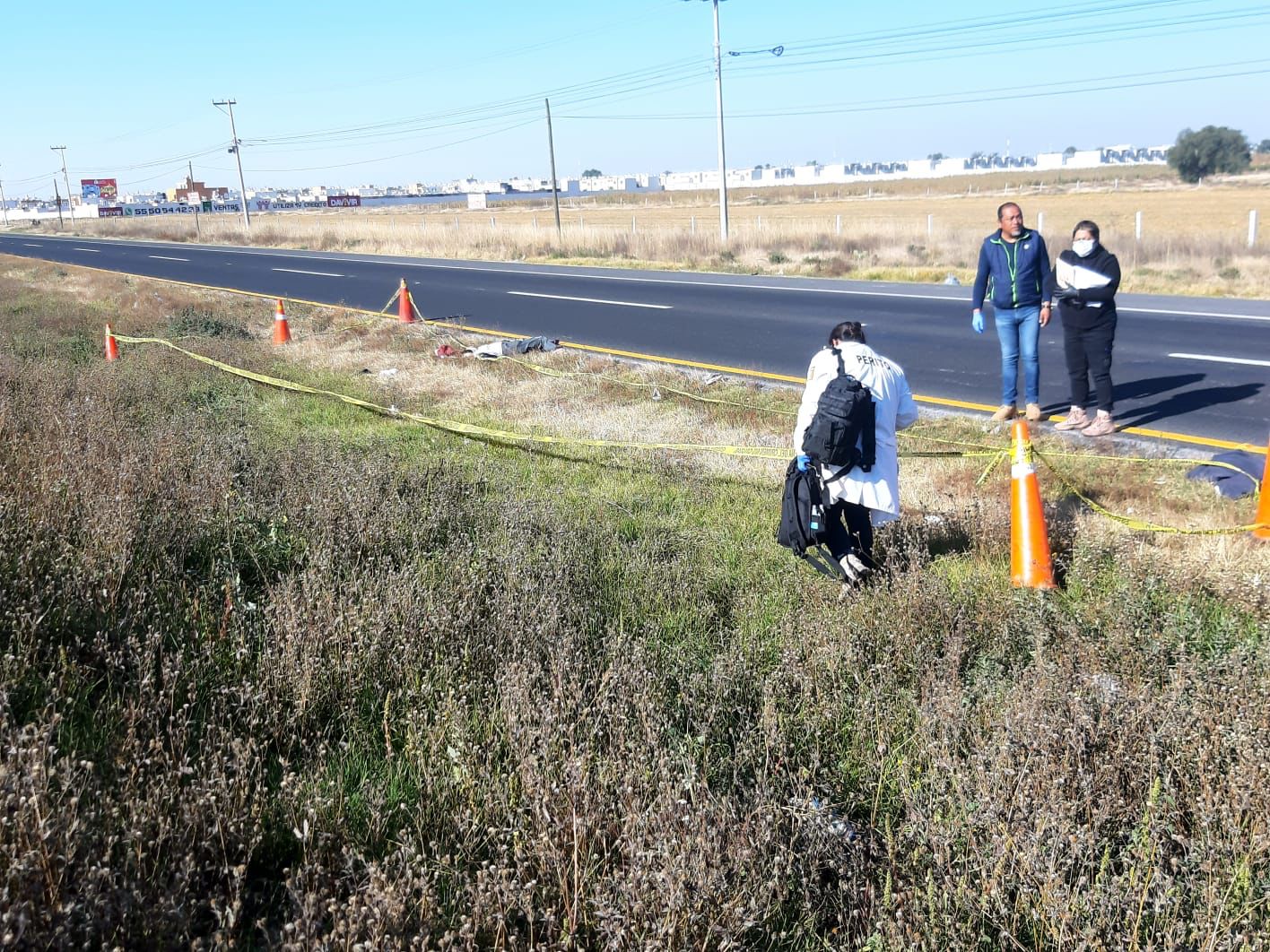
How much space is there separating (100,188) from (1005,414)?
151639 millimetres

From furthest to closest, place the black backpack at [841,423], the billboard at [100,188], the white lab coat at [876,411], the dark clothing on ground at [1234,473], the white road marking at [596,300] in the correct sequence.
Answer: the billboard at [100,188], the white road marking at [596,300], the dark clothing on ground at [1234,473], the white lab coat at [876,411], the black backpack at [841,423]

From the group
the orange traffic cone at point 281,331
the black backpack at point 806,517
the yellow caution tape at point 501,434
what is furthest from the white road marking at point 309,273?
the black backpack at point 806,517

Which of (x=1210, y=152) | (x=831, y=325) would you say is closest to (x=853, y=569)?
(x=831, y=325)

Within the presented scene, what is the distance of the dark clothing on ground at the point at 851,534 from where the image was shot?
548cm

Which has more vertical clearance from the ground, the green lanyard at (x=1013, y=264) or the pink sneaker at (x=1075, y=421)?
the green lanyard at (x=1013, y=264)

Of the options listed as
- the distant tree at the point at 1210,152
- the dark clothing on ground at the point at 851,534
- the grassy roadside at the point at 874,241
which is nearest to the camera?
the dark clothing on ground at the point at 851,534

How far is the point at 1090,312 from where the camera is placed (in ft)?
28.3

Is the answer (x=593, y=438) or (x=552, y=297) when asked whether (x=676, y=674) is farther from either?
(x=552, y=297)

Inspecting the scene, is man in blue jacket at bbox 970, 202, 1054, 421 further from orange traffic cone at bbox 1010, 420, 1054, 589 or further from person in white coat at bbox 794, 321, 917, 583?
person in white coat at bbox 794, 321, 917, 583

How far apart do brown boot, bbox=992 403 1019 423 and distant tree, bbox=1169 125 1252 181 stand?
88828mm

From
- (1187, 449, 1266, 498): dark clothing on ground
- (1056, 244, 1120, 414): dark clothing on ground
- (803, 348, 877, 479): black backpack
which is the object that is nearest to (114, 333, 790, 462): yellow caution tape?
(803, 348, 877, 479): black backpack

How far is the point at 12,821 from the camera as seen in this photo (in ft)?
7.60

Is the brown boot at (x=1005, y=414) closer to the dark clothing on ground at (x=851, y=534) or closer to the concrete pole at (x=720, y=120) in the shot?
the dark clothing on ground at (x=851, y=534)

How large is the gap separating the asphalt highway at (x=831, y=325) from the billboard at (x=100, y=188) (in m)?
124
